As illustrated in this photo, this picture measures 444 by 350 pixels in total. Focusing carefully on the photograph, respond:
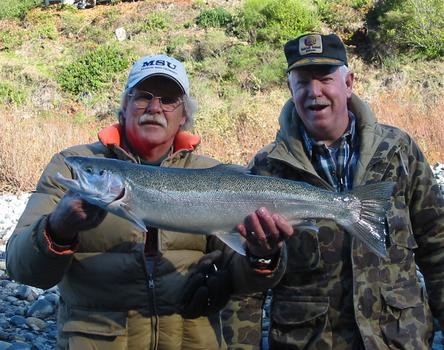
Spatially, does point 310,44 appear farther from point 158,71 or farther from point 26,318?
point 26,318

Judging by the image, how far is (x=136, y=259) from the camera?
9.58ft

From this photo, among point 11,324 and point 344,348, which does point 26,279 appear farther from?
point 11,324

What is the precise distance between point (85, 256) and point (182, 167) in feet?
2.14

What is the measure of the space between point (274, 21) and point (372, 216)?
106 feet

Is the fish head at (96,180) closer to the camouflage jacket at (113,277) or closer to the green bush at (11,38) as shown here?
the camouflage jacket at (113,277)

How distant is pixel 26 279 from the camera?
2920 mm

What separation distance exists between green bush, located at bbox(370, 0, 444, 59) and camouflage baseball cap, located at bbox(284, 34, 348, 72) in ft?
88.4

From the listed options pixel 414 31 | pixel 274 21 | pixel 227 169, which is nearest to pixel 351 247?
pixel 227 169

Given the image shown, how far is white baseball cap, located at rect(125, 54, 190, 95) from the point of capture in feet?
10.3

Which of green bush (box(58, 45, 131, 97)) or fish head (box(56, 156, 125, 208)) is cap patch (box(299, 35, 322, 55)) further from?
green bush (box(58, 45, 131, 97))

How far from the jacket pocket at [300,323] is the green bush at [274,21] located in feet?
98.5

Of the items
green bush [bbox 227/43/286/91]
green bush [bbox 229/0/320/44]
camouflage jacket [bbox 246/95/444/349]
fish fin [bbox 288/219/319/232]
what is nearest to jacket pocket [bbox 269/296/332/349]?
camouflage jacket [bbox 246/95/444/349]

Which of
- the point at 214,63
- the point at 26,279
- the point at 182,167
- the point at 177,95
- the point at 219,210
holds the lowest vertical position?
the point at 26,279

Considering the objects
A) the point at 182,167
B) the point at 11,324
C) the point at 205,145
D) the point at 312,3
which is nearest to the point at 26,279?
the point at 182,167
